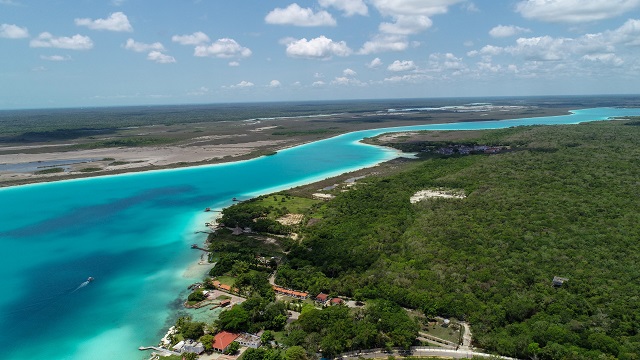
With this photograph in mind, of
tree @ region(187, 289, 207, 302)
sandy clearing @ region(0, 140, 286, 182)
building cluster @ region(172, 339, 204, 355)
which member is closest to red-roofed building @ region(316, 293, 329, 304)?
tree @ region(187, 289, 207, 302)

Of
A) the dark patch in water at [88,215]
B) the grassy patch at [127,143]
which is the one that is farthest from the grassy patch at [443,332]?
the grassy patch at [127,143]

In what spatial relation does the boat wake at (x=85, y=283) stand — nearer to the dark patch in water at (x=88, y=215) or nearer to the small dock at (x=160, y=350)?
the small dock at (x=160, y=350)

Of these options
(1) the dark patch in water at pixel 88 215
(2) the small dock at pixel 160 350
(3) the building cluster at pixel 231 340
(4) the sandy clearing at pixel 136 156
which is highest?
(4) the sandy clearing at pixel 136 156

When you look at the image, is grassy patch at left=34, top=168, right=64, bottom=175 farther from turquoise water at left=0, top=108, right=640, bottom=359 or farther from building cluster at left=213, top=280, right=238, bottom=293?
building cluster at left=213, top=280, right=238, bottom=293

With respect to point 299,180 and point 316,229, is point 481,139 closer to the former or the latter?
point 299,180

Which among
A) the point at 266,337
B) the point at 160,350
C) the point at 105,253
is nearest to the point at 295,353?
the point at 266,337

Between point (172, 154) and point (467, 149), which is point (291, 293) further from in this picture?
point (172, 154)
